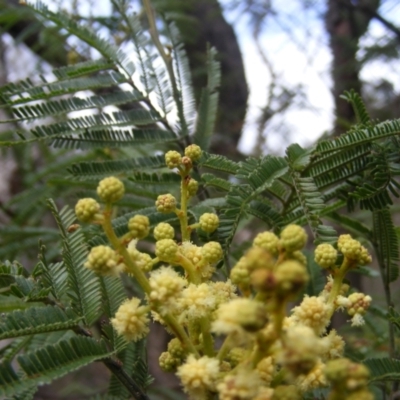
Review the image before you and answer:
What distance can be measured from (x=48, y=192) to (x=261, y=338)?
1.49 m

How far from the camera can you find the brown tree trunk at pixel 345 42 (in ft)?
7.36

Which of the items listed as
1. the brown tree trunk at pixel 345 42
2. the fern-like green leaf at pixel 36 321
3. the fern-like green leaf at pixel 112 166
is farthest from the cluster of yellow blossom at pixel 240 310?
the brown tree trunk at pixel 345 42

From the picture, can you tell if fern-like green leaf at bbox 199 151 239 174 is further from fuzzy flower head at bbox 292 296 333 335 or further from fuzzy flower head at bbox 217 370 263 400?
fuzzy flower head at bbox 217 370 263 400

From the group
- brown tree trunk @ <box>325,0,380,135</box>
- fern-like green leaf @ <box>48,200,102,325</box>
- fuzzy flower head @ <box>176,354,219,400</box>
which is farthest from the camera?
brown tree trunk @ <box>325,0,380,135</box>

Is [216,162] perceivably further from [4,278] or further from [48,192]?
[48,192]

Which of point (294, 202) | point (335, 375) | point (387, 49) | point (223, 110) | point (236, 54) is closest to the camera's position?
point (335, 375)

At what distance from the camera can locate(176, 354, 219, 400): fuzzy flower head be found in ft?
1.76

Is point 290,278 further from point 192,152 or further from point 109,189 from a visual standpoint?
point 192,152

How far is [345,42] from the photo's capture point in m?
2.40

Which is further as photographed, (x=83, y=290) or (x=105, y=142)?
(x=105, y=142)

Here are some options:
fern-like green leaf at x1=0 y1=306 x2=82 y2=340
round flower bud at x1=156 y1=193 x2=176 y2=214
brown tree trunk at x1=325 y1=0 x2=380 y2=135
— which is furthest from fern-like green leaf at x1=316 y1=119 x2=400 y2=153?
brown tree trunk at x1=325 y1=0 x2=380 y2=135

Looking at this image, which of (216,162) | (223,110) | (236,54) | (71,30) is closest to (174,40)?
(71,30)

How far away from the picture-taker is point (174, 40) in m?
1.22

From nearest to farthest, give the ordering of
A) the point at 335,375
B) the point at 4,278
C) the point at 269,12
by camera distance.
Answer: the point at 335,375 → the point at 4,278 → the point at 269,12
